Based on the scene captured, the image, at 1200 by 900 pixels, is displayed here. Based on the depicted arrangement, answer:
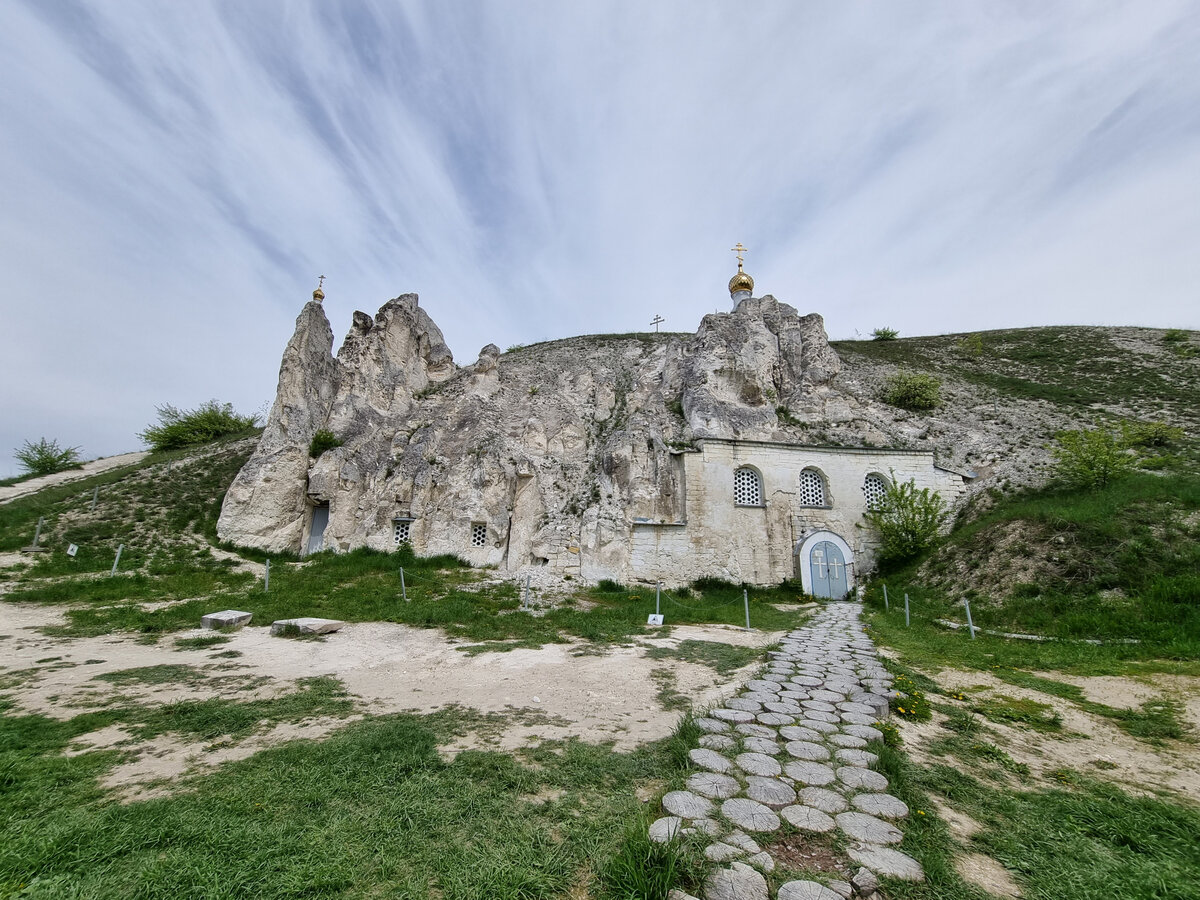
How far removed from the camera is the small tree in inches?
691

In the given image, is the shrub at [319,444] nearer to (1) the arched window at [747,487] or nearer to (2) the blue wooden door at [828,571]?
(1) the arched window at [747,487]

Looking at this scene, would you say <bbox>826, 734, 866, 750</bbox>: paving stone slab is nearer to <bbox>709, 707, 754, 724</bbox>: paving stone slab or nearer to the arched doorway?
<bbox>709, 707, 754, 724</bbox>: paving stone slab

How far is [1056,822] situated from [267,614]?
13999 mm

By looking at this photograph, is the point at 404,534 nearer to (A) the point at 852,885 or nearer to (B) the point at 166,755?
(B) the point at 166,755

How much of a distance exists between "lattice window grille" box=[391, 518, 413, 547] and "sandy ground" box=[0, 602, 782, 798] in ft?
29.4

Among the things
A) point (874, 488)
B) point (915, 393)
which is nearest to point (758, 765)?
point (874, 488)

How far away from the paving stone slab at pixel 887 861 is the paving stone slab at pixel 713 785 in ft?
2.87

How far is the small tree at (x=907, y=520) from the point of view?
17.5 meters

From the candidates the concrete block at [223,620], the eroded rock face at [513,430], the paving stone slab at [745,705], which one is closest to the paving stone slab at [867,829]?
the paving stone slab at [745,705]

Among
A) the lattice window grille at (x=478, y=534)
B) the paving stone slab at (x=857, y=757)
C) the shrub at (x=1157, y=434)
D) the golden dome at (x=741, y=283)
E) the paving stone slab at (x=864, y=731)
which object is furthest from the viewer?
the golden dome at (x=741, y=283)

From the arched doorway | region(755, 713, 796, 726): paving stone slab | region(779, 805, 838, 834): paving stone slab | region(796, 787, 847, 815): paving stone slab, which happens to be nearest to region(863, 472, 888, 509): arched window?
the arched doorway

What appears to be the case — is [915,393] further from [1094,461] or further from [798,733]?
[798,733]

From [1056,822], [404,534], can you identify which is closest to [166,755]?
[1056,822]

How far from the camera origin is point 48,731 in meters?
4.81
